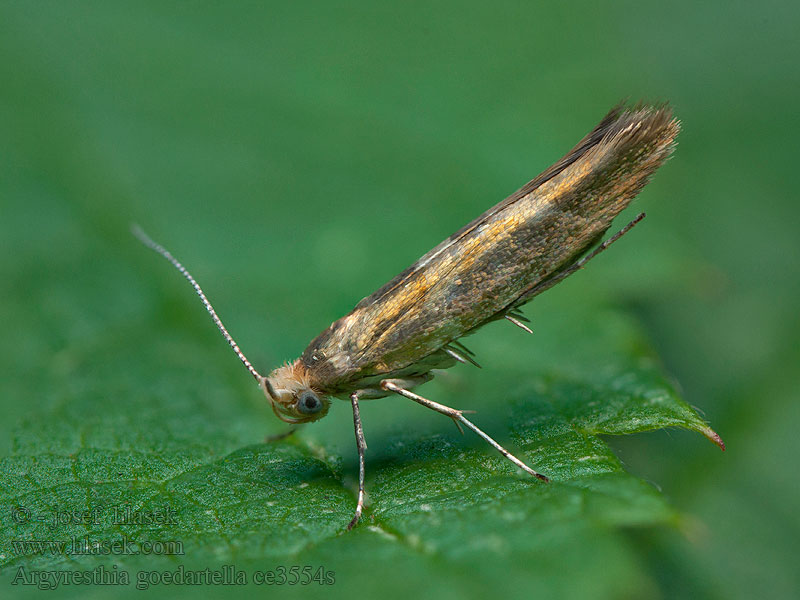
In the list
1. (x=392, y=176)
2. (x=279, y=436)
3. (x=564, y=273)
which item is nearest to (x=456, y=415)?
(x=564, y=273)

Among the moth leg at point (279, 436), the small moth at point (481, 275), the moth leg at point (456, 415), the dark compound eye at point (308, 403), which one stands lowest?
the moth leg at point (456, 415)

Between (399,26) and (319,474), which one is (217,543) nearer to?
(319,474)

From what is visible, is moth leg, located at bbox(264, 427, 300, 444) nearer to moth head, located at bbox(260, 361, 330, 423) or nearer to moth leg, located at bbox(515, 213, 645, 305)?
moth head, located at bbox(260, 361, 330, 423)

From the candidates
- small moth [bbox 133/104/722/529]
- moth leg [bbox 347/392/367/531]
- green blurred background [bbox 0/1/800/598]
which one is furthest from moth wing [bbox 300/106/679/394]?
green blurred background [bbox 0/1/800/598]

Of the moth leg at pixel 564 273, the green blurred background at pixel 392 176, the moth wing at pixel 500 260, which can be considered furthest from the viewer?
the green blurred background at pixel 392 176

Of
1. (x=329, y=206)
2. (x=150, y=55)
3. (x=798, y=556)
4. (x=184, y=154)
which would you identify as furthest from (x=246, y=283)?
(x=798, y=556)

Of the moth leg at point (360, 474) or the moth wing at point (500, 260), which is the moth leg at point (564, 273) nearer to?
the moth wing at point (500, 260)

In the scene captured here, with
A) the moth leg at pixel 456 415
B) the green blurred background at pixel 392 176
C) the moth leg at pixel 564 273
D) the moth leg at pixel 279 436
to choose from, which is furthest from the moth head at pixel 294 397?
the moth leg at pixel 564 273

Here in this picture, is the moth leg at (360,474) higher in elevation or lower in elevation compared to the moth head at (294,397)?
lower
